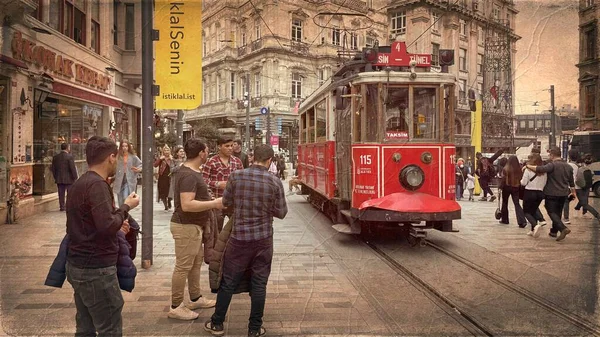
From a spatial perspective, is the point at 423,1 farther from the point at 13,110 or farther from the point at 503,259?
the point at 13,110

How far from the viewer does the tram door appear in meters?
8.10

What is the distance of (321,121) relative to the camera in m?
9.96

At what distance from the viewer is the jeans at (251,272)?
13.0 feet

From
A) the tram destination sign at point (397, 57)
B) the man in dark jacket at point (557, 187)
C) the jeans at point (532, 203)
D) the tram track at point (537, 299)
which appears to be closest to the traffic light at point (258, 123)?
the tram destination sign at point (397, 57)

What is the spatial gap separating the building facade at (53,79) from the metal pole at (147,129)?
3.12 ft

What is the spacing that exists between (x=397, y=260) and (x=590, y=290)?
243 centimetres

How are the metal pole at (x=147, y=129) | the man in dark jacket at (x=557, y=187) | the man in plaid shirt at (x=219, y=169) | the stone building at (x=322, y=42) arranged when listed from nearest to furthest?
1. the man in plaid shirt at (x=219, y=169)
2. the metal pole at (x=147, y=129)
3. the stone building at (x=322, y=42)
4. the man in dark jacket at (x=557, y=187)

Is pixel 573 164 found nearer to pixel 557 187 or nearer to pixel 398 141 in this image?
pixel 557 187

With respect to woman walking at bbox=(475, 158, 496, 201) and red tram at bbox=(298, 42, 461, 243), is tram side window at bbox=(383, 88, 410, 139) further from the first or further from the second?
woman walking at bbox=(475, 158, 496, 201)

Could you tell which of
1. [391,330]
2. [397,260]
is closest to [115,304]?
[391,330]

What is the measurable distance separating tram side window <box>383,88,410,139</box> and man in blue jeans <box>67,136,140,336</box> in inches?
212

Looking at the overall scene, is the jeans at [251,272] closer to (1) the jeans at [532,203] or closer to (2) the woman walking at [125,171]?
(2) the woman walking at [125,171]

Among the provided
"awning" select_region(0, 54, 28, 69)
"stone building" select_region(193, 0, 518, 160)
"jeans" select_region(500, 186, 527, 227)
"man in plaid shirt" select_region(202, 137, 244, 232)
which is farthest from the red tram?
"awning" select_region(0, 54, 28, 69)

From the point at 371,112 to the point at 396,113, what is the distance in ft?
1.31
